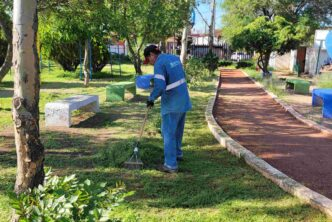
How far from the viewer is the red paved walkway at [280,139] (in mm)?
5359

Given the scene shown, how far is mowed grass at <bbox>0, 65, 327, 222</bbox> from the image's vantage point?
3.88 meters

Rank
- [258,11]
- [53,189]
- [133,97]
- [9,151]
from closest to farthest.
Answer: [53,189]
[9,151]
[133,97]
[258,11]

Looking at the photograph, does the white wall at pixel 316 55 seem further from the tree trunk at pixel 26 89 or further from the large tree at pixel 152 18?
the tree trunk at pixel 26 89

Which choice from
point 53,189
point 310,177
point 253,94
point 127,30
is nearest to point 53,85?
point 127,30

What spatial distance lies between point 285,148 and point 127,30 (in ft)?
38.3

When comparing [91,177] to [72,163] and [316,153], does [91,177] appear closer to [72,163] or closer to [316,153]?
[72,163]

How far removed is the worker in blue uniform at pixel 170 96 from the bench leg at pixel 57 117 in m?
3.08

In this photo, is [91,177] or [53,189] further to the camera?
[91,177]

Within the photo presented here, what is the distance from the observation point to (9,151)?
5910 mm

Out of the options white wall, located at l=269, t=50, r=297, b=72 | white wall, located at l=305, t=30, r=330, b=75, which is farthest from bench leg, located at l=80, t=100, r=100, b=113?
white wall, located at l=269, t=50, r=297, b=72

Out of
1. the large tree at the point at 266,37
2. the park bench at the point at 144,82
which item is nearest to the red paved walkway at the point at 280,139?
the park bench at the point at 144,82

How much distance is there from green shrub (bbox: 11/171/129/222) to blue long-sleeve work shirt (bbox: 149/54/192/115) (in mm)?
2636

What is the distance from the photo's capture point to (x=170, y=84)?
5.02m

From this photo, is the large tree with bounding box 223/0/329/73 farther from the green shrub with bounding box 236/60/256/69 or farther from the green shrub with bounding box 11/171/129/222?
the green shrub with bounding box 11/171/129/222
